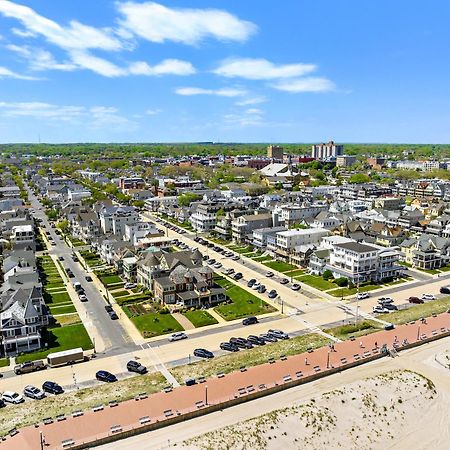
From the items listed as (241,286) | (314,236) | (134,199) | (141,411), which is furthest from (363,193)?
(141,411)

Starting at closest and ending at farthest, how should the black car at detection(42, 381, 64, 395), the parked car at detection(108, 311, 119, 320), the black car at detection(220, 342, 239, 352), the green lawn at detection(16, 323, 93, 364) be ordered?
the black car at detection(42, 381, 64, 395)
the green lawn at detection(16, 323, 93, 364)
the black car at detection(220, 342, 239, 352)
the parked car at detection(108, 311, 119, 320)

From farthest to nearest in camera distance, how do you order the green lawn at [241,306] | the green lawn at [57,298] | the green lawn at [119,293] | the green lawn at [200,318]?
the green lawn at [119,293], the green lawn at [57,298], the green lawn at [241,306], the green lawn at [200,318]

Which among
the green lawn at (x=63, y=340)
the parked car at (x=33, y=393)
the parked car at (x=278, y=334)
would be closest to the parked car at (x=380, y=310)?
A: the parked car at (x=278, y=334)

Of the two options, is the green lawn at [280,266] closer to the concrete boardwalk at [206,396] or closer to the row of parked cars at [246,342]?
the row of parked cars at [246,342]

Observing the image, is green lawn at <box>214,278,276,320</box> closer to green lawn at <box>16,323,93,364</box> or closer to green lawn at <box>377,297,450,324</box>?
green lawn at <box>377,297,450,324</box>

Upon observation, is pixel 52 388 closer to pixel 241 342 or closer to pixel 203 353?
pixel 203 353

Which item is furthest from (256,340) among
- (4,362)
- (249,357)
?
(4,362)

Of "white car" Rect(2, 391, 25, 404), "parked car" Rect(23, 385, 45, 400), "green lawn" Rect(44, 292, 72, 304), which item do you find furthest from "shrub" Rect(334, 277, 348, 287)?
"white car" Rect(2, 391, 25, 404)
